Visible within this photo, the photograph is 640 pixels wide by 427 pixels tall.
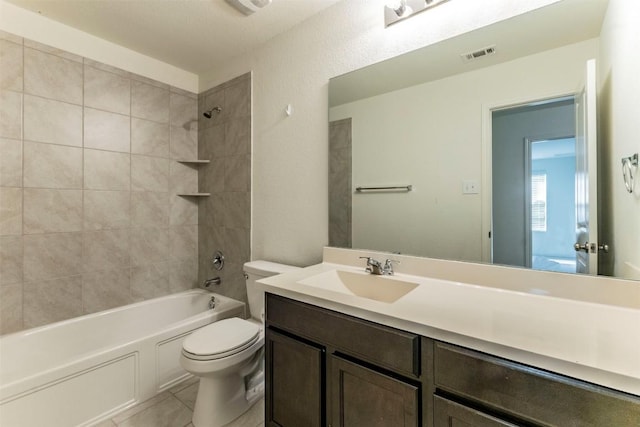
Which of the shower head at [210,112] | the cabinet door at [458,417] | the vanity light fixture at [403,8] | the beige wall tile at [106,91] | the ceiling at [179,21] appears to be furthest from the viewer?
the shower head at [210,112]

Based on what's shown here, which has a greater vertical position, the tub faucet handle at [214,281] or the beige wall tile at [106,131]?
the beige wall tile at [106,131]

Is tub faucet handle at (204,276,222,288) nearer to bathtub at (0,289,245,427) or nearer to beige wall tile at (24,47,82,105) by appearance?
bathtub at (0,289,245,427)

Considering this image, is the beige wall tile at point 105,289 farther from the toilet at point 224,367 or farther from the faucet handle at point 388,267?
the faucet handle at point 388,267

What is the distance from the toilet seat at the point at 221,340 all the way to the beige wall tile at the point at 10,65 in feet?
6.49

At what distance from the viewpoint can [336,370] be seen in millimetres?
999

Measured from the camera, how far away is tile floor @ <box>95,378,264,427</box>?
1.56m

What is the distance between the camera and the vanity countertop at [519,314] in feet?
2.03

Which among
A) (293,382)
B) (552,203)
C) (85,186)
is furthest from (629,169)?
(85,186)

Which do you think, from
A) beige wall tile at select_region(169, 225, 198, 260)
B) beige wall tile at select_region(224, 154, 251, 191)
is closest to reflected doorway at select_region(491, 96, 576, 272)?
beige wall tile at select_region(224, 154, 251, 191)

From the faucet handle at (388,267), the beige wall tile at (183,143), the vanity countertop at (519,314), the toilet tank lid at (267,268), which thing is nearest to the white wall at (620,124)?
the vanity countertop at (519,314)

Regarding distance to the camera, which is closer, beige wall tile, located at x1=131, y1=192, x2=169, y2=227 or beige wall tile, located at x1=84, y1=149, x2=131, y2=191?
beige wall tile, located at x1=84, y1=149, x2=131, y2=191

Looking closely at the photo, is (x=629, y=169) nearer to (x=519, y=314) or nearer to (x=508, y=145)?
(x=508, y=145)

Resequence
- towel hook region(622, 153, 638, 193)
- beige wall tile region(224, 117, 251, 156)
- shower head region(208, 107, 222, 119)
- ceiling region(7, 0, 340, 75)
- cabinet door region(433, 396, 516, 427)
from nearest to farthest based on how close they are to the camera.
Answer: cabinet door region(433, 396, 516, 427) → towel hook region(622, 153, 638, 193) → ceiling region(7, 0, 340, 75) → beige wall tile region(224, 117, 251, 156) → shower head region(208, 107, 222, 119)

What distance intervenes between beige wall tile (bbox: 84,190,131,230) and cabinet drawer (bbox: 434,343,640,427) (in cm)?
247
